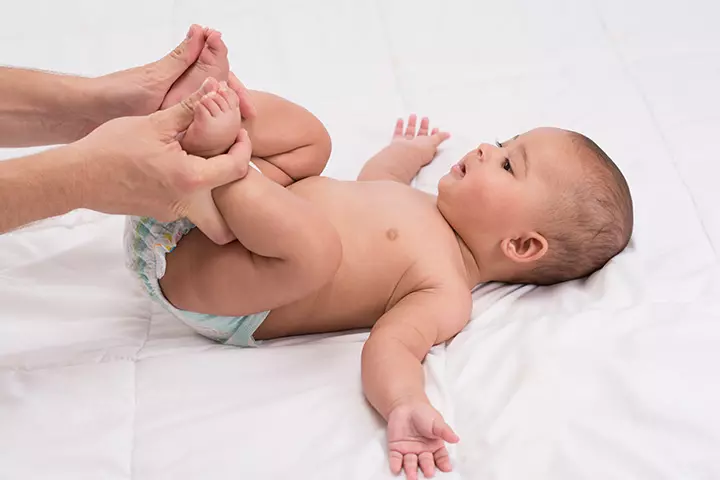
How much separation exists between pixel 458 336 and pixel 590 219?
0.28 metres

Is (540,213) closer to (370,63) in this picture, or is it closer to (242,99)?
(242,99)

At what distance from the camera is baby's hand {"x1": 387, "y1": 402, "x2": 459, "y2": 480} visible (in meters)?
1.01

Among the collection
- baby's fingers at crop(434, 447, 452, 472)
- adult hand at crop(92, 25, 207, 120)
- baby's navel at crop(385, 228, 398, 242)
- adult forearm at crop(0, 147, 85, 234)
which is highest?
adult hand at crop(92, 25, 207, 120)

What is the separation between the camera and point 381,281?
1258 mm

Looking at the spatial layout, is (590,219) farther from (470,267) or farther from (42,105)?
(42,105)

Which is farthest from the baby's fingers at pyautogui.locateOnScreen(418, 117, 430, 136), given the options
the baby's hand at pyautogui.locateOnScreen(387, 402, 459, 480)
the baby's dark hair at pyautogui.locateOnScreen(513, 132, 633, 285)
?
the baby's hand at pyautogui.locateOnScreen(387, 402, 459, 480)

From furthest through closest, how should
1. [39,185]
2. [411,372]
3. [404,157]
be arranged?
[404,157]
[411,372]
[39,185]

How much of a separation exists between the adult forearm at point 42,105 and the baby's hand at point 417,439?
0.63 m

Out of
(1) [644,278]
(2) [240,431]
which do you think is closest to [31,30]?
(2) [240,431]

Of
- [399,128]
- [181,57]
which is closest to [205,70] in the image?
[181,57]

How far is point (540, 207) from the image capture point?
4.24ft

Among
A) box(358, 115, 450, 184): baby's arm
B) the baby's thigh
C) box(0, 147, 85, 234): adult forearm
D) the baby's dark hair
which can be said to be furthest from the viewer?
box(358, 115, 450, 184): baby's arm

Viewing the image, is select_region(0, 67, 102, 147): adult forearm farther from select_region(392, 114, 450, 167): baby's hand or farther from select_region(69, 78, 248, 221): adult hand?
select_region(392, 114, 450, 167): baby's hand

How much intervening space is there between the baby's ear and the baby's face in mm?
12
